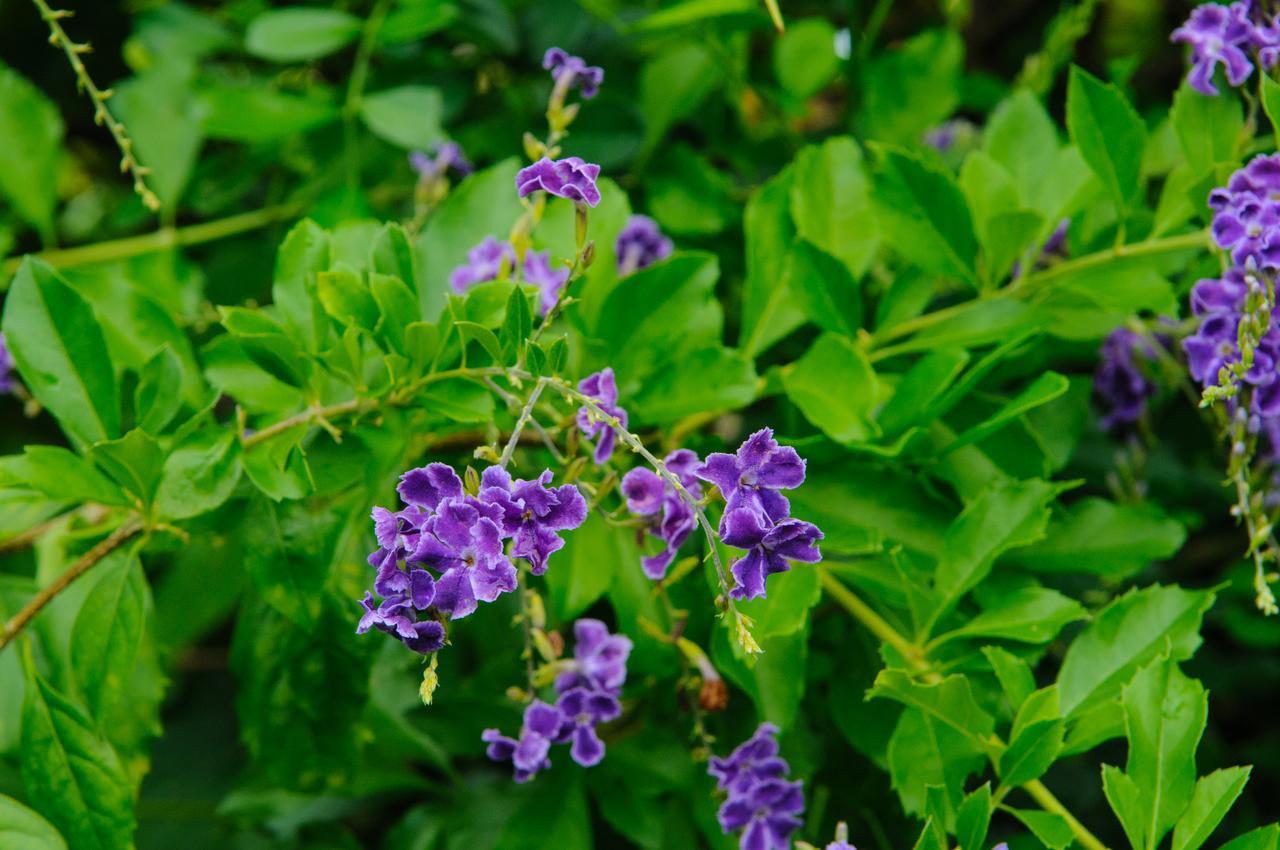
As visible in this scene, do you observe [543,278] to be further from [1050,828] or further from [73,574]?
[1050,828]

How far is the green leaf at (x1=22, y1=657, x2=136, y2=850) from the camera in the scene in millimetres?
996

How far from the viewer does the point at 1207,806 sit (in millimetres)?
910

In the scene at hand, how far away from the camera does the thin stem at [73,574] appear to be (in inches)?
39.5

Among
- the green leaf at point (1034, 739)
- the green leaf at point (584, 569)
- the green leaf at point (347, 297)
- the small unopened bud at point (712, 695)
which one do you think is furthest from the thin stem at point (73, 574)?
the green leaf at point (1034, 739)

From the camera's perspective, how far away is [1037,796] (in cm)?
102

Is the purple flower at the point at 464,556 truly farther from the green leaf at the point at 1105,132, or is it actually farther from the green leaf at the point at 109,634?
the green leaf at the point at 1105,132

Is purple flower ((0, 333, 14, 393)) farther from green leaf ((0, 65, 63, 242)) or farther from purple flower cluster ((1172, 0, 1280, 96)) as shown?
purple flower cluster ((1172, 0, 1280, 96))

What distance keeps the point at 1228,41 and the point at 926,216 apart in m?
0.31

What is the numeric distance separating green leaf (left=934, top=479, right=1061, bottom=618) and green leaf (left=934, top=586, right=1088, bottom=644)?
0.10ft

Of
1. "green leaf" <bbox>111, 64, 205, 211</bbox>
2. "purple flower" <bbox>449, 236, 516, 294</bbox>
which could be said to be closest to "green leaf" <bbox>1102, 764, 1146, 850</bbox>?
"purple flower" <bbox>449, 236, 516, 294</bbox>

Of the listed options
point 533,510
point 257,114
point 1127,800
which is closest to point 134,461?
point 533,510

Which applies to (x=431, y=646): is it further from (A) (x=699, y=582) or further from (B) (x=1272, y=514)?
(B) (x=1272, y=514)

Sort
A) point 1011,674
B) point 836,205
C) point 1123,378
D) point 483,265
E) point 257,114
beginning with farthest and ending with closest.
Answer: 1. point 257,114
2. point 1123,378
3. point 836,205
4. point 483,265
5. point 1011,674

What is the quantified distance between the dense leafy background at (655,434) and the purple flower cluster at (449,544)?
182 mm
